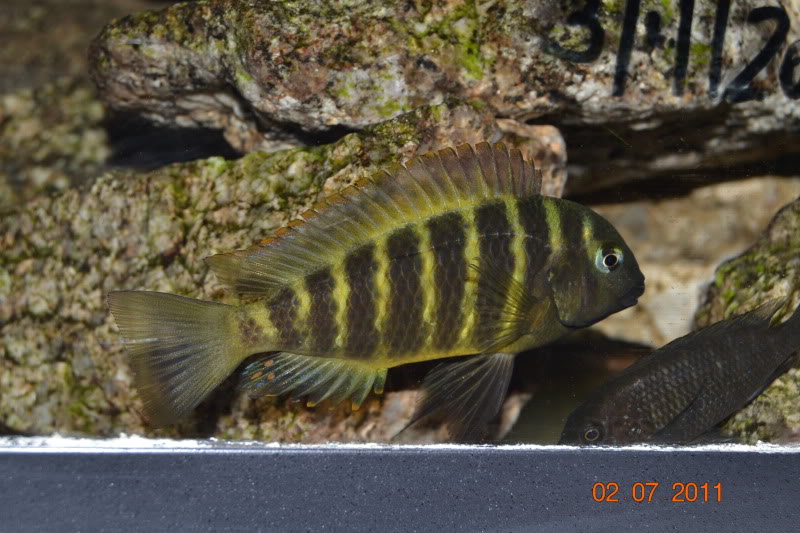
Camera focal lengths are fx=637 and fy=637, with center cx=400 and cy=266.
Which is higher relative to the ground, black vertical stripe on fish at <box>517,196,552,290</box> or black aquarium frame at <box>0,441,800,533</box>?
black vertical stripe on fish at <box>517,196,552,290</box>

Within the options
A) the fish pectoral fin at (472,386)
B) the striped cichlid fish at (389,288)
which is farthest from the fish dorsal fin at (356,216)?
the fish pectoral fin at (472,386)

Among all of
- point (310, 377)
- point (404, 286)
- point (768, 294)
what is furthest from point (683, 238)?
point (310, 377)

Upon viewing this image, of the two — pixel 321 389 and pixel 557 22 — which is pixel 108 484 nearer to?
pixel 321 389

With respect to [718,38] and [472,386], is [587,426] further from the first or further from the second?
[718,38]

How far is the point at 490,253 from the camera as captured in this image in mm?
1652

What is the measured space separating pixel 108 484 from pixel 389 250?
1.01 metres

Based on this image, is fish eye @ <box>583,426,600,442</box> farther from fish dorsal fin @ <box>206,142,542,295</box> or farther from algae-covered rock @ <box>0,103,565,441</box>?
fish dorsal fin @ <box>206,142,542,295</box>

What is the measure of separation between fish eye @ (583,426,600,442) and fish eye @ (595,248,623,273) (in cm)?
46

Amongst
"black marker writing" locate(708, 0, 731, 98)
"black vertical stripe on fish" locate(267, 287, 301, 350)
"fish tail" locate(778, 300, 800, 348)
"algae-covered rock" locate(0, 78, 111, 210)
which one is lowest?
"fish tail" locate(778, 300, 800, 348)

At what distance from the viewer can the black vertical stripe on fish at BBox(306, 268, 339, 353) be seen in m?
1.61

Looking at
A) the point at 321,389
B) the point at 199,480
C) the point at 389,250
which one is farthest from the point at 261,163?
the point at 199,480

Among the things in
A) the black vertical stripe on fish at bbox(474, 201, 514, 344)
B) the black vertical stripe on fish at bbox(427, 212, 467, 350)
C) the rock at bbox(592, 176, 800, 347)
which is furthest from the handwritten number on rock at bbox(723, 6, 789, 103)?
the black vertical stripe on fish at bbox(427, 212, 467, 350)

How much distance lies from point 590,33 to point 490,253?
2.49 feet
